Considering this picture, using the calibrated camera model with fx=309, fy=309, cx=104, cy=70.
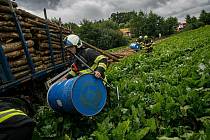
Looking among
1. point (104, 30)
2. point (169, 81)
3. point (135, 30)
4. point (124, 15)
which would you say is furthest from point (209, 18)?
point (169, 81)

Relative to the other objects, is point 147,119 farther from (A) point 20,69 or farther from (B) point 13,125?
(A) point 20,69

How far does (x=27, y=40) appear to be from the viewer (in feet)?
22.6

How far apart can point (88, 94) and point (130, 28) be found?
81.3 meters

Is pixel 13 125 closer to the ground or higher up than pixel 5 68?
closer to the ground

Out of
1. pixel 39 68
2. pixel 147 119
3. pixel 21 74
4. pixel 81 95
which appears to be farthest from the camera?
pixel 39 68

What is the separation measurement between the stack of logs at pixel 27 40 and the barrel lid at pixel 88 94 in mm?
1342

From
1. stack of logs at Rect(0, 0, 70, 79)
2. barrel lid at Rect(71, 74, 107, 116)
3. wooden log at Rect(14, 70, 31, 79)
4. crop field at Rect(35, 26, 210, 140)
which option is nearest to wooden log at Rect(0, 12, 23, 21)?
stack of logs at Rect(0, 0, 70, 79)

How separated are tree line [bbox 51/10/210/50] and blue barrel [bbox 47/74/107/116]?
32861 millimetres

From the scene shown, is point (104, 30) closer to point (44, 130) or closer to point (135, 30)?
point (135, 30)

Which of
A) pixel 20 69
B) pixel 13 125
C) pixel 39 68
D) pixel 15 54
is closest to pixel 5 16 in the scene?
pixel 15 54

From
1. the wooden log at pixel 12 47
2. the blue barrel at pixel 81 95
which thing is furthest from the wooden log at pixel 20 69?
the blue barrel at pixel 81 95

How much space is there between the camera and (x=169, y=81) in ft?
23.3

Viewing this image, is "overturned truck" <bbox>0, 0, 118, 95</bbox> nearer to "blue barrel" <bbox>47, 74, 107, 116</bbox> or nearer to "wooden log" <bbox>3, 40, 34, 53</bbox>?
"wooden log" <bbox>3, 40, 34, 53</bbox>

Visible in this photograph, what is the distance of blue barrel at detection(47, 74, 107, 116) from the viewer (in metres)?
4.82
